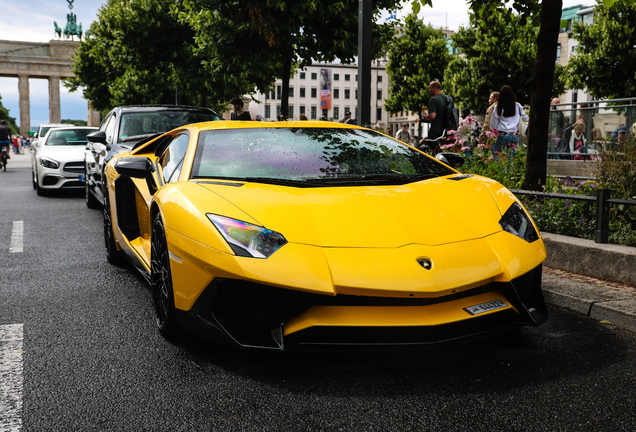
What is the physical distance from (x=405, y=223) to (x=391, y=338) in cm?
63

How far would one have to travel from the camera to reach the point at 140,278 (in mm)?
5402

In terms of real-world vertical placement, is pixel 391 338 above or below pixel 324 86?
below

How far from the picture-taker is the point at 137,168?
4391mm

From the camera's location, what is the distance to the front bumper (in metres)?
2.87

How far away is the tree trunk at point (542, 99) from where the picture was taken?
6.61m

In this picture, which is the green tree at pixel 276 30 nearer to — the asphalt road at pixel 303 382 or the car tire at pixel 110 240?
the car tire at pixel 110 240

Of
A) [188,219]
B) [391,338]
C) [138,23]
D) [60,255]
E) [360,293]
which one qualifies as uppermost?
[138,23]

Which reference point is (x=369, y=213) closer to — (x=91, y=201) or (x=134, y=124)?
(x=134, y=124)

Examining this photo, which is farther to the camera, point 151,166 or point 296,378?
point 151,166

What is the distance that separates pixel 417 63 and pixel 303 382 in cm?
5136

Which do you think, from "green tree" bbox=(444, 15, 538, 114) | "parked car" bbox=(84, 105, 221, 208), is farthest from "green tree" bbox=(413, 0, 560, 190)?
"green tree" bbox=(444, 15, 538, 114)

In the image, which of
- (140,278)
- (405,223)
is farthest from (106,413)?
(140,278)

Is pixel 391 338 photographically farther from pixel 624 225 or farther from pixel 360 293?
pixel 624 225

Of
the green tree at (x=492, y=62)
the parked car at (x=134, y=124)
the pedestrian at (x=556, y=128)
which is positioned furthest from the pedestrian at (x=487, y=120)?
the green tree at (x=492, y=62)
